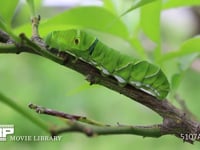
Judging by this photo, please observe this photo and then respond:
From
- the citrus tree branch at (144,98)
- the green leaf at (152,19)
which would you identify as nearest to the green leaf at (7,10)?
the citrus tree branch at (144,98)

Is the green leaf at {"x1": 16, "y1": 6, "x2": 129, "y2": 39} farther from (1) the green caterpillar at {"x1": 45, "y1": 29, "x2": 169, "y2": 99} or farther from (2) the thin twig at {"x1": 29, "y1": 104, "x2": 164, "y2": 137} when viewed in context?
(2) the thin twig at {"x1": 29, "y1": 104, "x2": 164, "y2": 137}

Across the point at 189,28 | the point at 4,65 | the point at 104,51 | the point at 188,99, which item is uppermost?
the point at 189,28

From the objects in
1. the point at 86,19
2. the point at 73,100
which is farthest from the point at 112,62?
the point at 73,100

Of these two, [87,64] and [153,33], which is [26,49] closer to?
[87,64]

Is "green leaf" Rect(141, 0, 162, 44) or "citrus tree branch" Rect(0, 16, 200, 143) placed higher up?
"green leaf" Rect(141, 0, 162, 44)

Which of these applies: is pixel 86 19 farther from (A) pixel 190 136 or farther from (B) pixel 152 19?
(A) pixel 190 136

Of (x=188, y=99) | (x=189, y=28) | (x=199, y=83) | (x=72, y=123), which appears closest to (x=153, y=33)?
(x=72, y=123)

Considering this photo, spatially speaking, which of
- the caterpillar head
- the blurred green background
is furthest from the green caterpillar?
the blurred green background
